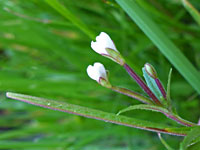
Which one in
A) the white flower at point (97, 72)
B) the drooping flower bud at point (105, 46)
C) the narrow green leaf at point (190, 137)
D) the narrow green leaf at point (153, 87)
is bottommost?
the narrow green leaf at point (190, 137)

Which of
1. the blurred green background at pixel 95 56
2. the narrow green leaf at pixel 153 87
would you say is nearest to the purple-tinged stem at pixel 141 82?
the narrow green leaf at pixel 153 87

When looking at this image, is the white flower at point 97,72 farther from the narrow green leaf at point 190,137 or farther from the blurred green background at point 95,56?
the blurred green background at point 95,56

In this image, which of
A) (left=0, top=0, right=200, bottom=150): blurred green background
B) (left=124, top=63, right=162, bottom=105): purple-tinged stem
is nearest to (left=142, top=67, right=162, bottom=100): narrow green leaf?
(left=124, top=63, right=162, bottom=105): purple-tinged stem

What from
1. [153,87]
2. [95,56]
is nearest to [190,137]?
[153,87]

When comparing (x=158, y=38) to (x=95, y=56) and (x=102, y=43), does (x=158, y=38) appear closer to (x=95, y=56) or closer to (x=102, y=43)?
(x=102, y=43)

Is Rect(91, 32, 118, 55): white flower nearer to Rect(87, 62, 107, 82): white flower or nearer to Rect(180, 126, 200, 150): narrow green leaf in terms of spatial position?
Rect(87, 62, 107, 82): white flower

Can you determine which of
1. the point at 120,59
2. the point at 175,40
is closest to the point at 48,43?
the point at 175,40

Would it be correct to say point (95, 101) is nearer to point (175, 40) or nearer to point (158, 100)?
point (175, 40)

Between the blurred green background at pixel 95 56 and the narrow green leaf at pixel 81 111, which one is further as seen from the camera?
the blurred green background at pixel 95 56
